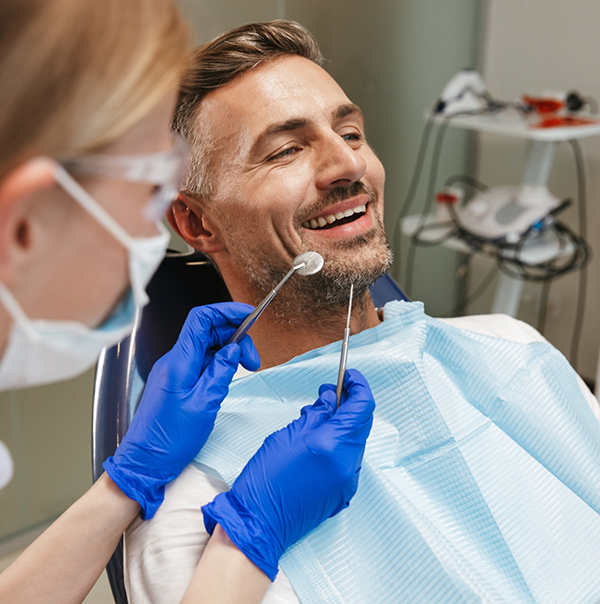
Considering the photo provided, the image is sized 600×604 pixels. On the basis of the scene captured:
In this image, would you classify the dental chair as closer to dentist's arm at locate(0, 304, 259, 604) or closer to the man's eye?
dentist's arm at locate(0, 304, 259, 604)

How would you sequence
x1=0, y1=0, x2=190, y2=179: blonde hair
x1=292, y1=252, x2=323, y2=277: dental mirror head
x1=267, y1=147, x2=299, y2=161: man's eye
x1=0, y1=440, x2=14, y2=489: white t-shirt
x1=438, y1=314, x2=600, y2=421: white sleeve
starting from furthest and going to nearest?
x1=438, y1=314, x2=600, y2=421: white sleeve
x1=267, y1=147, x2=299, y2=161: man's eye
x1=292, y1=252, x2=323, y2=277: dental mirror head
x1=0, y1=440, x2=14, y2=489: white t-shirt
x1=0, y1=0, x2=190, y2=179: blonde hair

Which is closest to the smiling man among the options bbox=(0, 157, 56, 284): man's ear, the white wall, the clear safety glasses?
the clear safety glasses

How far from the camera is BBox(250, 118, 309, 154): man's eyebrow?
120 centimetres

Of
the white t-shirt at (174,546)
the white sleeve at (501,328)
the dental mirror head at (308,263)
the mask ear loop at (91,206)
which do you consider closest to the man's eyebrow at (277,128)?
the dental mirror head at (308,263)

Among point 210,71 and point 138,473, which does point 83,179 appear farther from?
point 210,71

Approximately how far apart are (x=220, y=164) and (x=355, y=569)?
0.75 metres

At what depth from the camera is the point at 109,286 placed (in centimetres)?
55

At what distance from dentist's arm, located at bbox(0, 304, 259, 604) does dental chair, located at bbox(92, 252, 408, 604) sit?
0.14m

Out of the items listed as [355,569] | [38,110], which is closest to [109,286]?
[38,110]

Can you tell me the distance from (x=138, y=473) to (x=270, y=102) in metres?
0.69

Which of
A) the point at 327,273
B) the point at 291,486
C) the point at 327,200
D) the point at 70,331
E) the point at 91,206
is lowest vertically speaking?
the point at 291,486

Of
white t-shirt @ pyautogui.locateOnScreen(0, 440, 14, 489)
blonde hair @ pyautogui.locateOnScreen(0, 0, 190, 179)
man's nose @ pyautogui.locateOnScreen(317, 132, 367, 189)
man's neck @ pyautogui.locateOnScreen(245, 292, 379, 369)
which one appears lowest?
man's neck @ pyautogui.locateOnScreen(245, 292, 379, 369)

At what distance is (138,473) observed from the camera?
3.08 feet

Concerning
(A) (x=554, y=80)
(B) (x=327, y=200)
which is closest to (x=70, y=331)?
(B) (x=327, y=200)
